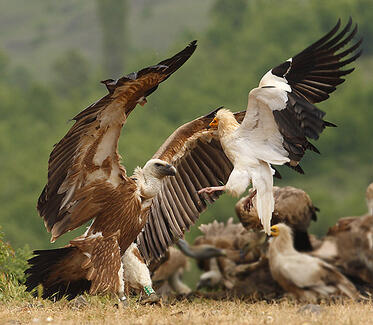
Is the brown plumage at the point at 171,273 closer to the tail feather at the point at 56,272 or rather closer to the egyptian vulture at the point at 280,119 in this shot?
the tail feather at the point at 56,272

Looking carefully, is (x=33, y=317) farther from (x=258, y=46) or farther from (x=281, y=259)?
(x=258, y=46)

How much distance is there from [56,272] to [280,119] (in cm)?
205

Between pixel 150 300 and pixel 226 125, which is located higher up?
pixel 226 125

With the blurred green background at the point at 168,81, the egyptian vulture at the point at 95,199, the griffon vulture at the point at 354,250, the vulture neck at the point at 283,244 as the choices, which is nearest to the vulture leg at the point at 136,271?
the egyptian vulture at the point at 95,199

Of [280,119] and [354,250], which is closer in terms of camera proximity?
[280,119]

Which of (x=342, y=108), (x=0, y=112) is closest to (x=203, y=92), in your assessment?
(x=342, y=108)

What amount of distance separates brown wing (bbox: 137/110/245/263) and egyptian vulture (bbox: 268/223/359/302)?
3.98 feet

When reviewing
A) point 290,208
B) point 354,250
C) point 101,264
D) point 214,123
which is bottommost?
point 354,250

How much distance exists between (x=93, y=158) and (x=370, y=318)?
7.64 ft

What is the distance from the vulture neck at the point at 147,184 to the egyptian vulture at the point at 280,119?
2.06 feet

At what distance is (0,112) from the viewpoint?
171 ft

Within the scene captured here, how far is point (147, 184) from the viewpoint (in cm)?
619

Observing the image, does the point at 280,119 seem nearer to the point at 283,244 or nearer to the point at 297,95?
the point at 297,95

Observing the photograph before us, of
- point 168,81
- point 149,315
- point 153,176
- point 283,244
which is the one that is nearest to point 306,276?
point 283,244
